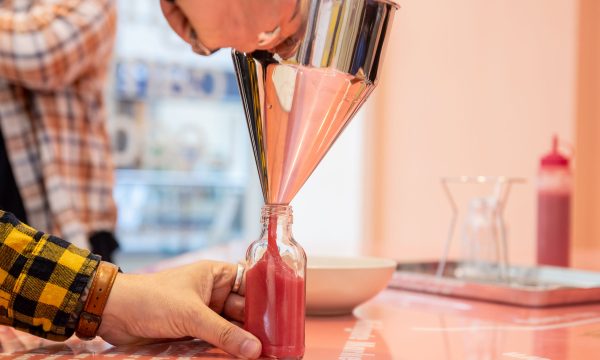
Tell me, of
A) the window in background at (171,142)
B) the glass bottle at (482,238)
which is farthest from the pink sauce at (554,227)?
the window in background at (171,142)

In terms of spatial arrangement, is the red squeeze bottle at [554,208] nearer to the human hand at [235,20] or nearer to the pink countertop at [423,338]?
the pink countertop at [423,338]

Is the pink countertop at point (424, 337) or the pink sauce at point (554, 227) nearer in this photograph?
the pink countertop at point (424, 337)

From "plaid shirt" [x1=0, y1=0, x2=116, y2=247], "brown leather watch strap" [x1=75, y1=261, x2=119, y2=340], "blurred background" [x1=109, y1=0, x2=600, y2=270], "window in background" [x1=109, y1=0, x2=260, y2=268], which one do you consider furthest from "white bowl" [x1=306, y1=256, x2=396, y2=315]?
"window in background" [x1=109, y1=0, x2=260, y2=268]

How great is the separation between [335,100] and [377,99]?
9.90 feet

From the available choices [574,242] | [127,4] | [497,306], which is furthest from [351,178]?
[497,306]

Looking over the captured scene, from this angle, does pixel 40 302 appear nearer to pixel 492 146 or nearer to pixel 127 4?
pixel 492 146

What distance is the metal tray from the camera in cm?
115

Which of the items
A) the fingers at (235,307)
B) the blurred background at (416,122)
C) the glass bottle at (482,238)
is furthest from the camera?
the blurred background at (416,122)

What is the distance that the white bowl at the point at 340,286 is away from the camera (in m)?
0.97

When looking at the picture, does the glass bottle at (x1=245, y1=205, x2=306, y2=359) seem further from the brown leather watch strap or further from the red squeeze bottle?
the red squeeze bottle

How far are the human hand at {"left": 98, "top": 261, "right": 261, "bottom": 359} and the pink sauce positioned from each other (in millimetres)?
1024

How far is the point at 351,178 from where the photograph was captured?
377 centimetres

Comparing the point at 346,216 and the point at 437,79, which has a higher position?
the point at 437,79

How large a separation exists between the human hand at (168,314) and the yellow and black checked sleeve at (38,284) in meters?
0.04
